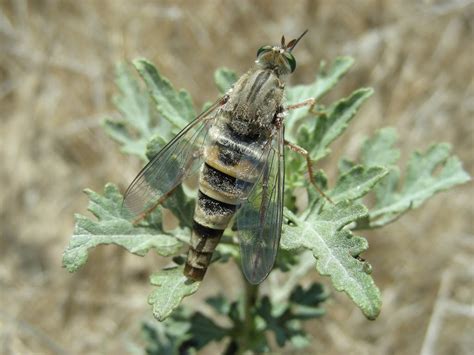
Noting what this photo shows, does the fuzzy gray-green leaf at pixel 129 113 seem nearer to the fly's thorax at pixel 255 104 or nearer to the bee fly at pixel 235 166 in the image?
the bee fly at pixel 235 166

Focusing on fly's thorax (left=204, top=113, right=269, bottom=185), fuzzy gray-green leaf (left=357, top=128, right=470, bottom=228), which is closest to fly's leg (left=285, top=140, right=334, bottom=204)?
fly's thorax (left=204, top=113, right=269, bottom=185)

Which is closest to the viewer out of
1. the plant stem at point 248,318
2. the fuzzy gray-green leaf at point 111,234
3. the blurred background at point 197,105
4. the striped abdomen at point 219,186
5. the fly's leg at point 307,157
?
the fuzzy gray-green leaf at point 111,234

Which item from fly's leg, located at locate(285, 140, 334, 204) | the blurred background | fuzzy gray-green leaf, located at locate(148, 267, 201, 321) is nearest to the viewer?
fuzzy gray-green leaf, located at locate(148, 267, 201, 321)

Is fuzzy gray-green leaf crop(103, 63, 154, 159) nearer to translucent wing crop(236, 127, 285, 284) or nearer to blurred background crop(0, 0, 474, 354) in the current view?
translucent wing crop(236, 127, 285, 284)

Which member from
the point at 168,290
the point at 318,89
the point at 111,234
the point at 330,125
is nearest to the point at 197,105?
the point at 318,89

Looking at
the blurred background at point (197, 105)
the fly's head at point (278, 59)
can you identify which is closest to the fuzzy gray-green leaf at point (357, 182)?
the fly's head at point (278, 59)

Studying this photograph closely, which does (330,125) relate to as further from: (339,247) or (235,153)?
(339,247)
